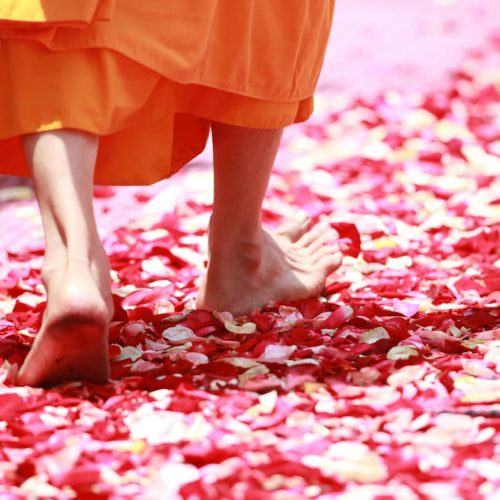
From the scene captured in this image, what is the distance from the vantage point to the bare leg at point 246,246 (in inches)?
82.0

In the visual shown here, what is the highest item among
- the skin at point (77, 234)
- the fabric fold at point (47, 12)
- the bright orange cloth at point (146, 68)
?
the fabric fold at point (47, 12)

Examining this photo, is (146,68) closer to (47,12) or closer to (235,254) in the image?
(47,12)

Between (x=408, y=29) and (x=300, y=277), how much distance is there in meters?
4.04

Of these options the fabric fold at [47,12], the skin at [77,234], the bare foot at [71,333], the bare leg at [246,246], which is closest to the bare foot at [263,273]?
the bare leg at [246,246]

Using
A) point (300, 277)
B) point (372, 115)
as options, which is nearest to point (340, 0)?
point (372, 115)

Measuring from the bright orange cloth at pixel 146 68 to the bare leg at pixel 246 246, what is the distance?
104mm

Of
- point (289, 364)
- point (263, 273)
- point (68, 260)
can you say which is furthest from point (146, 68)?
point (263, 273)

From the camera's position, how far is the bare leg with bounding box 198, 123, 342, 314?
208cm

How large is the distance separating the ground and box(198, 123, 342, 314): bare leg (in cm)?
7

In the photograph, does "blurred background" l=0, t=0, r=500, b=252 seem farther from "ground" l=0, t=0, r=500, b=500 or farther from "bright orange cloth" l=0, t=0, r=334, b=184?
"bright orange cloth" l=0, t=0, r=334, b=184

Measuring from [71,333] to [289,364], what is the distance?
1.22 ft

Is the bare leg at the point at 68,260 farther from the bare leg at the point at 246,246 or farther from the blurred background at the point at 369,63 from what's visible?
the blurred background at the point at 369,63

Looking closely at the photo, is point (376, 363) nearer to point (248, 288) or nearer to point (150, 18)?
point (248, 288)

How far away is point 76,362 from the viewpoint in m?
1.67
